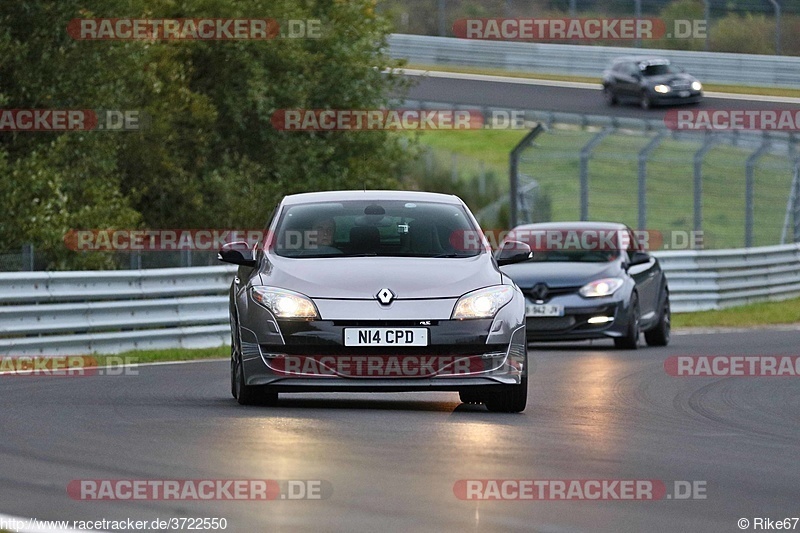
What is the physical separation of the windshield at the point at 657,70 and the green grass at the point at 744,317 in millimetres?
17843

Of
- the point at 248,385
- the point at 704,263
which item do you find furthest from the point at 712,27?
the point at 248,385

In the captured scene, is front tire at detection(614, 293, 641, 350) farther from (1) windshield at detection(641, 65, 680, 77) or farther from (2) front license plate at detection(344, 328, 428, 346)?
(1) windshield at detection(641, 65, 680, 77)

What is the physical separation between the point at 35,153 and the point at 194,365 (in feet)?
24.6

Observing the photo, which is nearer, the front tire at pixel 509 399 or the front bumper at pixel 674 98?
the front tire at pixel 509 399

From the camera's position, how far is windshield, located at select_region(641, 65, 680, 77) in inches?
1834

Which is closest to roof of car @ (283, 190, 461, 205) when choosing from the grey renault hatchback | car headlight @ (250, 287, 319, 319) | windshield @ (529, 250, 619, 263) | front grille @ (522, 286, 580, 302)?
the grey renault hatchback

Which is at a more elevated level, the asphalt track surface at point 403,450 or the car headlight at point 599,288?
the asphalt track surface at point 403,450

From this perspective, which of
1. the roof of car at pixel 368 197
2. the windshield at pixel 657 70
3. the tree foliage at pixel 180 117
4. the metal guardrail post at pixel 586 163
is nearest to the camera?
the roof of car at pixel 368 197

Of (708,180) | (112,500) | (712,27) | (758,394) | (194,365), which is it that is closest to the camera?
(112,500)

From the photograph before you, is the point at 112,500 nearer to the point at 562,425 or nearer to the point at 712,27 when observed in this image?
the point at 562,425

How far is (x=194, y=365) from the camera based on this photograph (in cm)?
1606

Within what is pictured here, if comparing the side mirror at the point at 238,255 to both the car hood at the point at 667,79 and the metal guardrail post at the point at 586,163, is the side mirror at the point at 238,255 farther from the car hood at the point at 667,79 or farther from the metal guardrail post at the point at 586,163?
the car hood at the point at 667,79

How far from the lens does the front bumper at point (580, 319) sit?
18453 mm

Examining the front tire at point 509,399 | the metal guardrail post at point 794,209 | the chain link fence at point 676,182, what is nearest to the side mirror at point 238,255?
the front tire at point 509,399
